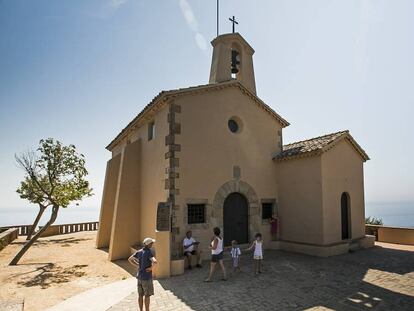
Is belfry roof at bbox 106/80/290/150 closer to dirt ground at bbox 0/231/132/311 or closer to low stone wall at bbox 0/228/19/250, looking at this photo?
dirt ground at bbox 0/231/132/311

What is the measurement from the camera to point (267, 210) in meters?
13.9

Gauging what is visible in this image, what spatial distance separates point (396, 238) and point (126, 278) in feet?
46.3

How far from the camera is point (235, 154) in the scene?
12852mm

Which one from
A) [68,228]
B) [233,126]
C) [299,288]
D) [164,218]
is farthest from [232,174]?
[68,228]

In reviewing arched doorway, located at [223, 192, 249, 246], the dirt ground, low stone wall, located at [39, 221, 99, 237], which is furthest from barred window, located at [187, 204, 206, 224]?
low stone wall, located at [39, 221, 99, 237]

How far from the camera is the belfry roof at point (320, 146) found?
12508 mm

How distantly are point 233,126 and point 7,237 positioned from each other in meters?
16.2

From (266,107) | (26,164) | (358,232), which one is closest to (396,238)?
(358,232)

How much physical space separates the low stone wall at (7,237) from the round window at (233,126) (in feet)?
49.1

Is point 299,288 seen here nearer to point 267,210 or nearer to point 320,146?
point 267,210

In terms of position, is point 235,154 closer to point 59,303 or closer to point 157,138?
point 157,138

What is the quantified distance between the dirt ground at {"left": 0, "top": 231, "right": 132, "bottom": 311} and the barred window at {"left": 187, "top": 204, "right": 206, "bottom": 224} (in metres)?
3.11

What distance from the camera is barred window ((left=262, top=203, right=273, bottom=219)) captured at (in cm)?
1370

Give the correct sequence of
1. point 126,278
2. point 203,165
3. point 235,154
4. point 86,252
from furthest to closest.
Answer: point 86,252, point 235,154, point 203,165, point 126,278
